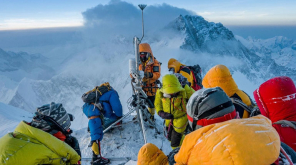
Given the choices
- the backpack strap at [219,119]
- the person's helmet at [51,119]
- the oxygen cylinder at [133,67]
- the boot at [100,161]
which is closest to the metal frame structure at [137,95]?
the oxygen cylinder at [133,67]

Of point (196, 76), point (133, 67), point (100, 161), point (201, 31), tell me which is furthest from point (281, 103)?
point (201, 31)

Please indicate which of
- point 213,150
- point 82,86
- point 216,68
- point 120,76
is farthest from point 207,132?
point 82,86

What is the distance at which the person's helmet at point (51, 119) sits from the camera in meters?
2.35

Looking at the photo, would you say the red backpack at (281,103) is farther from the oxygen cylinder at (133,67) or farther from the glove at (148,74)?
the glove at (148,74)

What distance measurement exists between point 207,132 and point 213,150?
0.15m

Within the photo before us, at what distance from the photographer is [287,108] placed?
2.02 metres

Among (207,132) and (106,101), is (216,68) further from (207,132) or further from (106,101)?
(106,101)

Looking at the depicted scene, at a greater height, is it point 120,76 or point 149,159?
point 149,159

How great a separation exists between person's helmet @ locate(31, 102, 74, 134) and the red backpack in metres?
2.58

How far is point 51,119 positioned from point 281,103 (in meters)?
2.79

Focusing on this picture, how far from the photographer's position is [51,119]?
8.02 ft

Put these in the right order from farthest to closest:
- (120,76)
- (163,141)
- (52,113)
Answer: (120,76) < (163,141) < (52,113)

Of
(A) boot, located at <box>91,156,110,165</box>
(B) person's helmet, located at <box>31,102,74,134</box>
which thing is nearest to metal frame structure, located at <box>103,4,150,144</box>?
(A) boot, located at <box>91,156,110,165</box>

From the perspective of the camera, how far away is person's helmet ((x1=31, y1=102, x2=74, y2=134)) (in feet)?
7.70
